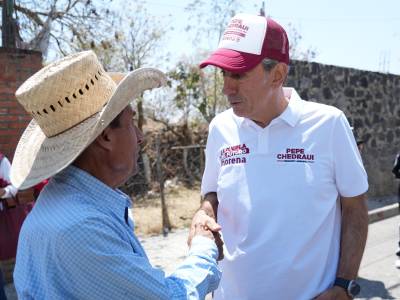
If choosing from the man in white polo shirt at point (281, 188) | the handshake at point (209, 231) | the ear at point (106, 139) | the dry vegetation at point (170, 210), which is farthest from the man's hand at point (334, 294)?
the dry vegetation at point (170, 210)

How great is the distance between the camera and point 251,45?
80.8 inches

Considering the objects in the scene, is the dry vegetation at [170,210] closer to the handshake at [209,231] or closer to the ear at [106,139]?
the handshake at [209,231]

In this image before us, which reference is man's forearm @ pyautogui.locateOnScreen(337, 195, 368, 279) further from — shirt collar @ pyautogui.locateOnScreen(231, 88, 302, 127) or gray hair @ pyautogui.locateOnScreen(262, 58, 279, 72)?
gray hair @ pyautogui.locateOnScreen(262, 58, 279, 72)

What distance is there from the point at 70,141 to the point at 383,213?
26.3 ft

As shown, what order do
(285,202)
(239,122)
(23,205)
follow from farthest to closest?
(23,205) < (239,122) < (285,202)

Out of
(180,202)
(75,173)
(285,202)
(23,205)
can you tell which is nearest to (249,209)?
(285,202)

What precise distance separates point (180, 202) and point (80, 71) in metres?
8.89

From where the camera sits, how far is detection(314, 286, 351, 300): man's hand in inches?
78.0

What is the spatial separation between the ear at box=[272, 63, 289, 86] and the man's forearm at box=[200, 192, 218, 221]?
62 centimetres

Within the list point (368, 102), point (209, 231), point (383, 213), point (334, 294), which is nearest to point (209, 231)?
point (209, 231)

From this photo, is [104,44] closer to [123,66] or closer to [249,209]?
[123,66]

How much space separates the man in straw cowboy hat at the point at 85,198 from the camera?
1295mm

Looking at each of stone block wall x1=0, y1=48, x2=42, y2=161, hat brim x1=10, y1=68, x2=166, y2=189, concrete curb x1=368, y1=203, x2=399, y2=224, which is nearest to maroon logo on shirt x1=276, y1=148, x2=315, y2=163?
hat brim x1=10, y1=68, x2=166, y2=189

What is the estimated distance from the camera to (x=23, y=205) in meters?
4.50
